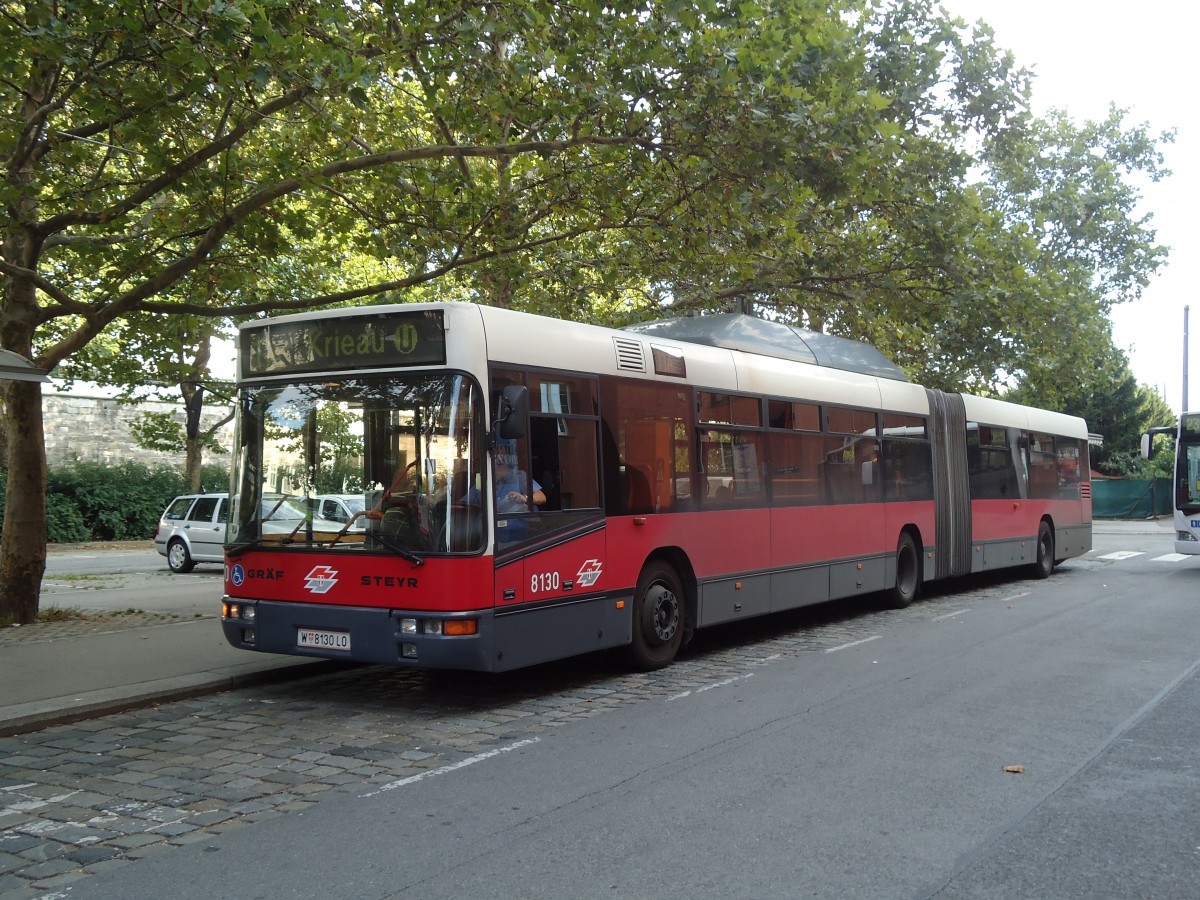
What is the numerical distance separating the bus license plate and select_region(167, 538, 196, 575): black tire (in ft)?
55.3

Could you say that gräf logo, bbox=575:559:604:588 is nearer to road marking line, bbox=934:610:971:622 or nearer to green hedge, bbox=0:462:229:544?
road marking line, bbox=934:610:971:622

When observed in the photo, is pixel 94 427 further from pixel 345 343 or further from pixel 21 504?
pixel 345 343

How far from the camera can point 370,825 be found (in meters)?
5.37

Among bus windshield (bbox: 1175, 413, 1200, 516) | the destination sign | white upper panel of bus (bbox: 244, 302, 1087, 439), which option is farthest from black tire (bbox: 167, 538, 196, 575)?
bus windshield (bbox: 1175, 413, 1200, 516)

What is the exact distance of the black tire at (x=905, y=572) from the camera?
15.0 m

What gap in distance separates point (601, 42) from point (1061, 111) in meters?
32.9

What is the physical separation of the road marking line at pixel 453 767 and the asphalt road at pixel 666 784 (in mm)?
18

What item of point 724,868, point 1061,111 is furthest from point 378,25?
point 1061,111

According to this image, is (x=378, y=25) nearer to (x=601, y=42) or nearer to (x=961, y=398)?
(x=601, y=42)

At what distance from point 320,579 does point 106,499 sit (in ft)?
94.8

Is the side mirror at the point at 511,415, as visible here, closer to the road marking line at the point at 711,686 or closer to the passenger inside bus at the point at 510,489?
the passenger inside bus at the point at 510,489

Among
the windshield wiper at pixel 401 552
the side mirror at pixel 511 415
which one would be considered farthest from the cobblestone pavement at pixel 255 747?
the side mirror at pixel 511 415

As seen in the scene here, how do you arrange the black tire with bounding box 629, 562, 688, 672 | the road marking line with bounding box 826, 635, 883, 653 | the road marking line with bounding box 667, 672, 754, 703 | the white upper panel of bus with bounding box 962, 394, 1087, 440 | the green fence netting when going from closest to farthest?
1. the road marking line with bounding box 667, 672, 754, 703
2. the black tire with bounding box 629, 562, 688, 672
3. the road marking line with bounding box 826, 635, 883, 653
4. the white upper panel of bus with bounding box 962, 394, 1087, 440
5. the green fence netting

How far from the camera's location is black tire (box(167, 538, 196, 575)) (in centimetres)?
2394
